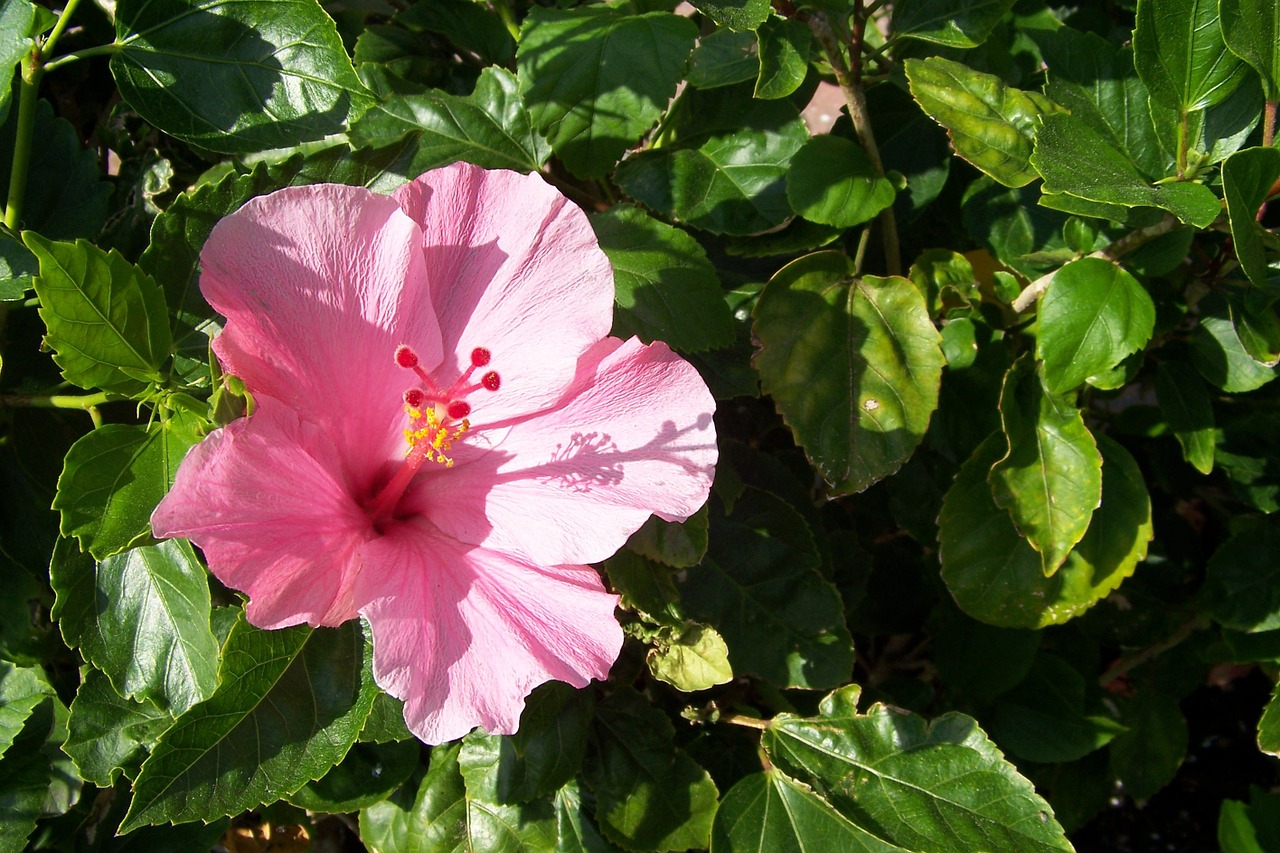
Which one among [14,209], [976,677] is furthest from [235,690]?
[976,677]

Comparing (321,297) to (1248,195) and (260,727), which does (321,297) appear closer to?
(260,727)

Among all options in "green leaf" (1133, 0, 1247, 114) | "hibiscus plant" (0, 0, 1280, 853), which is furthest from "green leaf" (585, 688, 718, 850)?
"green leaf" (1133, 0, 1247, 114)

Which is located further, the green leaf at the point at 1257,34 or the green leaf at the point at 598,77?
the green leaf at the point at 598,77

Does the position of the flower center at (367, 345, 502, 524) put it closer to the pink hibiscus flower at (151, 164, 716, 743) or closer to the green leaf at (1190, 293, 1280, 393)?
the pink hibiscus flower at (151, 164, 716, 743)

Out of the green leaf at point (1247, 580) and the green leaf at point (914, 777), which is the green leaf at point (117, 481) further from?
the green leaf at point (1247, 580)

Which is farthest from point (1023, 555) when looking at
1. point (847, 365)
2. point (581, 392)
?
point (581, 392)

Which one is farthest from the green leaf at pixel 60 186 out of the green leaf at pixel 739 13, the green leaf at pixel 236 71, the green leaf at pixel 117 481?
the green leaf at pixel 739 13
